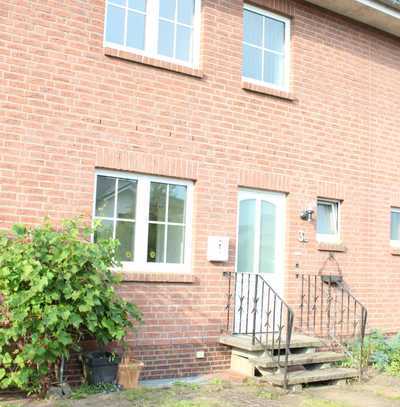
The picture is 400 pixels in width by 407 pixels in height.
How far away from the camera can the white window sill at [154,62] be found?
8041 millimetres

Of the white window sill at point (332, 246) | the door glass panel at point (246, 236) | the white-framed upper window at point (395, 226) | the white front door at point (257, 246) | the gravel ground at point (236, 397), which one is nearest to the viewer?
the gravel ground at point (236, 397)

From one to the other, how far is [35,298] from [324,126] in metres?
5.79

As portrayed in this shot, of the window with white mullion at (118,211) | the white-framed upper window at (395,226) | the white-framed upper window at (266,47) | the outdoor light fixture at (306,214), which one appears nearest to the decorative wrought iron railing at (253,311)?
the outdoor light fixture at (306,214)

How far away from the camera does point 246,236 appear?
9.35 metres

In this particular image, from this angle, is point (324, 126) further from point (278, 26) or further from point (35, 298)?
point (35, 298)

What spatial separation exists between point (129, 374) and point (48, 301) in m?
1.51

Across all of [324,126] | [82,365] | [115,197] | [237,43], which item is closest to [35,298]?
[82,365]

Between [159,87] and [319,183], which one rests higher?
[159,87]

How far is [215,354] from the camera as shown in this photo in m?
8.67

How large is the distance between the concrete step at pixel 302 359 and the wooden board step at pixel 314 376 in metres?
0.13

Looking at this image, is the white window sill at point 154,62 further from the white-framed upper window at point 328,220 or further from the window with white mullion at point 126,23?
the white-framed upper window at point 328,220

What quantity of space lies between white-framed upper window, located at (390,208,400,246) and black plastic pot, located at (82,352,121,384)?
620cm

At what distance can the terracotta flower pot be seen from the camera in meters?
7.26

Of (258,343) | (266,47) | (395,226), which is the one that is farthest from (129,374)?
(395,226)
